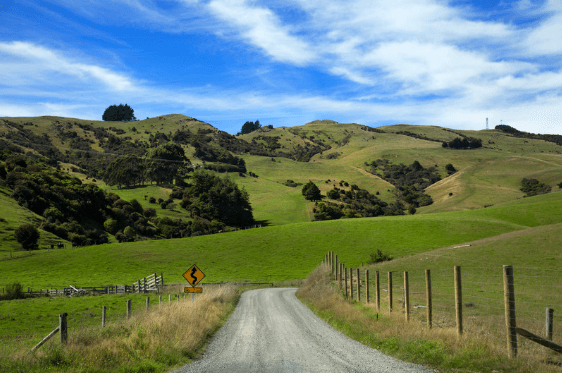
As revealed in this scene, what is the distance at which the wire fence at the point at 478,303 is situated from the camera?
10.9 metres

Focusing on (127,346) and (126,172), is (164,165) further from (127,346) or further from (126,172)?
→ (127,346)

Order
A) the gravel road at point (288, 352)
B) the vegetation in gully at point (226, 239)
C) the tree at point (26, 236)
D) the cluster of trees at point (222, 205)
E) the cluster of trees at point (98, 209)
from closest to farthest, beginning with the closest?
the gravel road at point (288, 352) → the vegetation in gully at point (226, 239) → the tree at point (26, 236) → the cluster of trees at point (98, 209) → the cluster of trees at point (222, 205)

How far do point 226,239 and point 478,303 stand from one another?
61.7 m

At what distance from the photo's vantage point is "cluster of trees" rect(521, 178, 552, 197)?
5290 inches

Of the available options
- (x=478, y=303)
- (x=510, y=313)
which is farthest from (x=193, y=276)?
(x=478, y=303)

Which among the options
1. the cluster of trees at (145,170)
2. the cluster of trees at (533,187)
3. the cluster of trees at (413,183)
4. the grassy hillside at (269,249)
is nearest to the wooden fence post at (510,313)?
the grassy hillside at (269,249)

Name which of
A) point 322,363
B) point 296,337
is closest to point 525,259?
point 296,337

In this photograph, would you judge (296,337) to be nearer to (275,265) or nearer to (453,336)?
(453,336)

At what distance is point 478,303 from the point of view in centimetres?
2611

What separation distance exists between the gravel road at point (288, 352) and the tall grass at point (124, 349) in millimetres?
709

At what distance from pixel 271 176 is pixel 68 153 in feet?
336

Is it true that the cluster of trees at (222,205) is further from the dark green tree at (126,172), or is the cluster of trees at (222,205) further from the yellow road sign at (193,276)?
the yellow road sign at (193,276)

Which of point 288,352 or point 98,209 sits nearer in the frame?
point 288,352

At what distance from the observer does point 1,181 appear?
3772 inches
